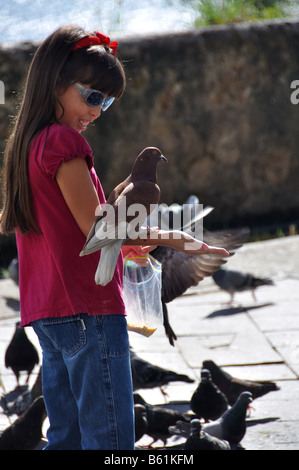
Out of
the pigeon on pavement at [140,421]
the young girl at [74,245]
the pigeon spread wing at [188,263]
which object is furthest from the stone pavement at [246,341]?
the young girl at [74,245]

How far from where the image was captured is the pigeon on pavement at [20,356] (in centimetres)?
442

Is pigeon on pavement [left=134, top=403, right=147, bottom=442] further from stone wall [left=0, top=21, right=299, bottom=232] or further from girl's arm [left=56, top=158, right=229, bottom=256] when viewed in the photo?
stone wall [left=0, top=21, right=299, bottom=232]

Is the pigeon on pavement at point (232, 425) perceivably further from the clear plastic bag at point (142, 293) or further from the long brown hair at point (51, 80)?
the long brown hair at point (51, 80)

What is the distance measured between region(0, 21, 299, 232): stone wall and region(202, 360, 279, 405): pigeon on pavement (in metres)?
4.37

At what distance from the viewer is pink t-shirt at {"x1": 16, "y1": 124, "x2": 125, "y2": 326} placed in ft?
7.43

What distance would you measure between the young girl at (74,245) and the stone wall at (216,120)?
533 centimetres

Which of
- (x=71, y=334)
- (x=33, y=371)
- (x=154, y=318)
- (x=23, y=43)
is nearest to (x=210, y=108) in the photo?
(x=23, y=43)

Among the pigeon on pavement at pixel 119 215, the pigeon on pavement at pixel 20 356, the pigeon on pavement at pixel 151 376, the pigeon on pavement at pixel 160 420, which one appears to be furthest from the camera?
the pigeon on pavement at pixel 20 356

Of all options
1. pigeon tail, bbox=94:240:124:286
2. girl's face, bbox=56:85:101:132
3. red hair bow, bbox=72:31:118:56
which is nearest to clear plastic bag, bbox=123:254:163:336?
pigeon tail, bbox=94:240:124:286

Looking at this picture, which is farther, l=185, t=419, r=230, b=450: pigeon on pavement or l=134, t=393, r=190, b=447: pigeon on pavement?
l=134, t=393, r=190, b=447: pigeon on pavement

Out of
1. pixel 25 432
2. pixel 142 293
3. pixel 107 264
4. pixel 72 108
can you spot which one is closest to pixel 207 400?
pixel 25 432

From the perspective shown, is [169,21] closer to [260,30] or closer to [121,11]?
[121,11]

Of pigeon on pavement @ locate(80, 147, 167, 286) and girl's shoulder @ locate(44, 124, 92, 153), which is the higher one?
girl's shoulder @ locate(44, 124, 92, 153)

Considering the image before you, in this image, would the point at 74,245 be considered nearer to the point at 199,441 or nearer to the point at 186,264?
the point at 199,441
